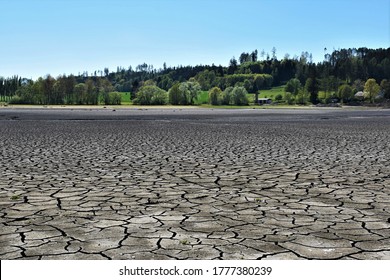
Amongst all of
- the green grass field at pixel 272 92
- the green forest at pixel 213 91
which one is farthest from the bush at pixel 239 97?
the green grass field at pixel 272 92

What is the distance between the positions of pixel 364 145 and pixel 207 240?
43.2 feet

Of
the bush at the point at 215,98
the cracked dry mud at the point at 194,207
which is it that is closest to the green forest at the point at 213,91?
the bush at the point at 215,98

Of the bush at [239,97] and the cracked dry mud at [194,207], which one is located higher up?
the bush at [239,97]

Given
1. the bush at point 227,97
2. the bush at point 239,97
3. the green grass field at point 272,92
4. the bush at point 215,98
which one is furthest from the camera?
the green grass field at point 272,92

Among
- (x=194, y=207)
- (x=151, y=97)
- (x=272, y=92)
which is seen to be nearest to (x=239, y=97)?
(x=151, y=97)

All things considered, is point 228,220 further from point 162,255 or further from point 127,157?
point 127,157

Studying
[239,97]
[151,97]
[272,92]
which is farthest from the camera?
[272,92]

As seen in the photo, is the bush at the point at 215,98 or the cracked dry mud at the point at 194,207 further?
the bush at the point at 215,98

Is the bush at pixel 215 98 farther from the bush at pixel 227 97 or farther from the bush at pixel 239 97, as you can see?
the bush at pixel 239 97

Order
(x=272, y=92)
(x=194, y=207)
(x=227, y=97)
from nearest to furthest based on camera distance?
(x=194, y=207), (x=227, y=97), (x=272, y=92)

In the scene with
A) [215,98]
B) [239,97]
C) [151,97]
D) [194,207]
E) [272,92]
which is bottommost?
[194,207]

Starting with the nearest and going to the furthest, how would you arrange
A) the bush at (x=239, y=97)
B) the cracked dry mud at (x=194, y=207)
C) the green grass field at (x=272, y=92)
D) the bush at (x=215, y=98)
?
the cracked dry mud at (x=194, y=207) → the bush at (x=239, y=97) → the bush at (x=215, y=98) → the green grass field at (x=272, y=92)

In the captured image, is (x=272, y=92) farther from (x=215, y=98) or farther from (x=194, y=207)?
(x=194, y=207)
